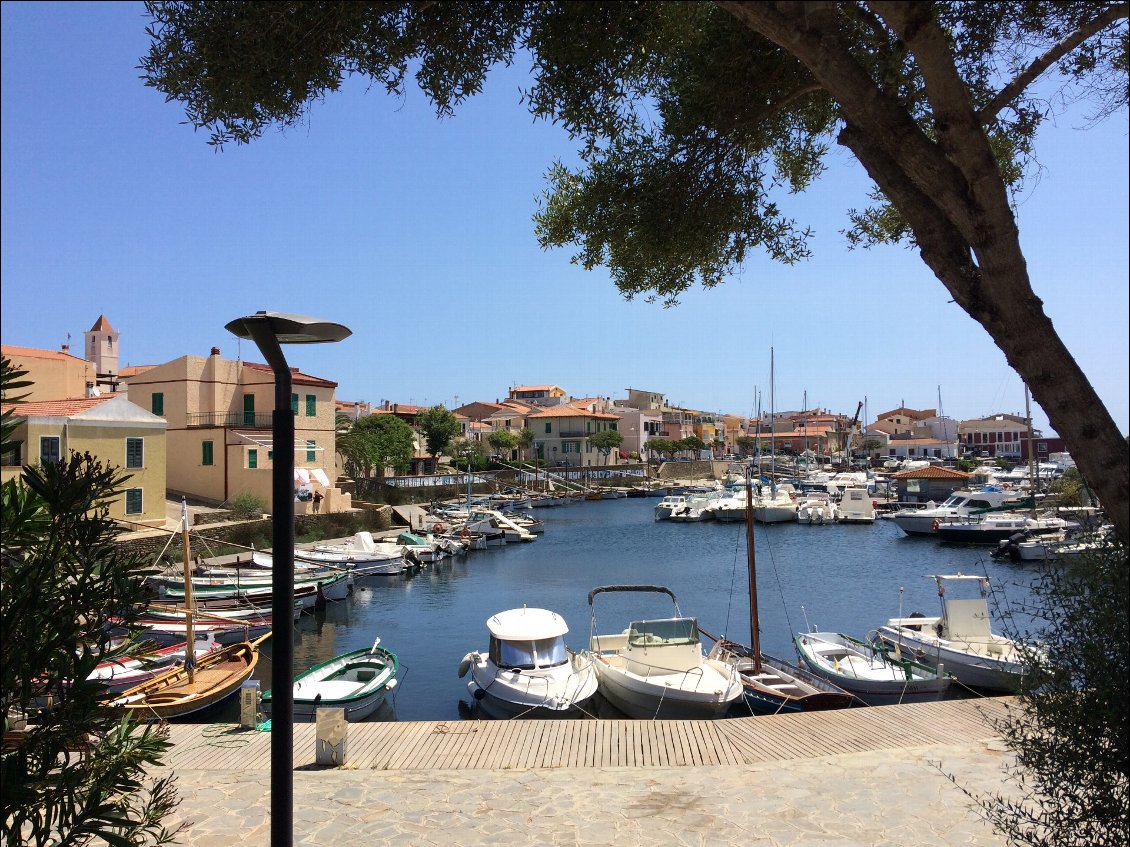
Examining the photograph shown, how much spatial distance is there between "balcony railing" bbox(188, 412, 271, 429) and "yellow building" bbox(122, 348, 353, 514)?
0.16 ft

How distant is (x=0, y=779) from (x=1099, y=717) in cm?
510

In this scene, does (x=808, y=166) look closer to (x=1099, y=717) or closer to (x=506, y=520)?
(x=1099, y=717)

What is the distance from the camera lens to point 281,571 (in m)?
5.11

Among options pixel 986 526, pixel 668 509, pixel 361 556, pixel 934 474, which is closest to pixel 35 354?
pixel 361 556

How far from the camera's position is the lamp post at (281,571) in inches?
201

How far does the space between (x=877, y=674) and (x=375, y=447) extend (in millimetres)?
48345

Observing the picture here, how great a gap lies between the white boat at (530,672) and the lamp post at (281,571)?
35.0 ft

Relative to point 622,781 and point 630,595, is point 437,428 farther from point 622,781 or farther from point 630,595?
point 622,781

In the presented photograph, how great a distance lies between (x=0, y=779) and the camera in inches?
151

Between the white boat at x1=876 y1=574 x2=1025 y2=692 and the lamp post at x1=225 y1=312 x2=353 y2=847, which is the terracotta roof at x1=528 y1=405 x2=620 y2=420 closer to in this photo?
the white boat at x1=876 y1=574 x2=1025 y2=692

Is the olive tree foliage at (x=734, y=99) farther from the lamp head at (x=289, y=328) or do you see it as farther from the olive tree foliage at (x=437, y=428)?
the olive tree foliage at (x=437, y=428)

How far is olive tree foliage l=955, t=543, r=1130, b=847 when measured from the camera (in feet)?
12.5

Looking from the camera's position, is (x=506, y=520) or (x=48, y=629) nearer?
(x=48, y=629)

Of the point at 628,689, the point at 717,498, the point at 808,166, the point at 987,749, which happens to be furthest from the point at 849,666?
the point at 717,498
